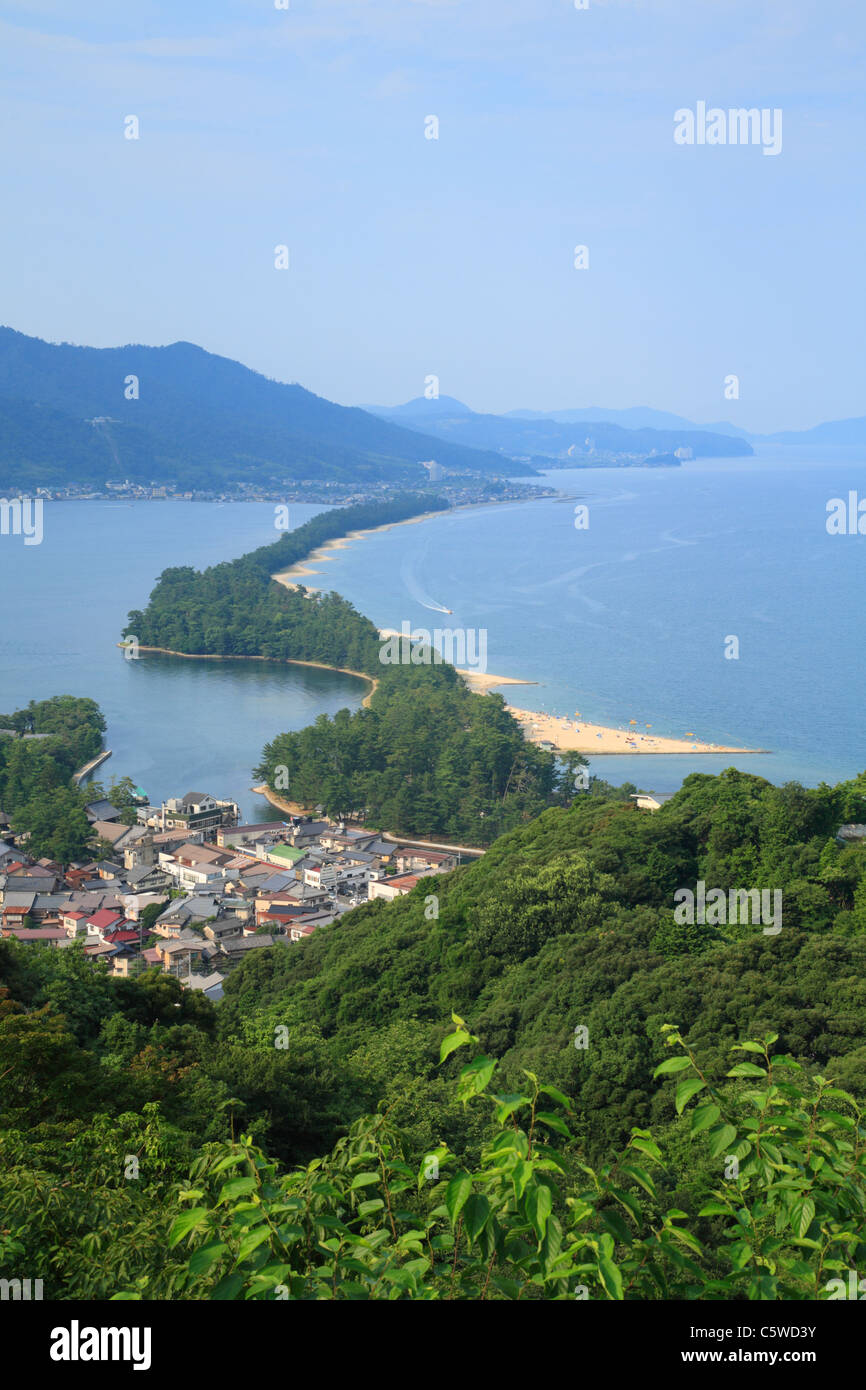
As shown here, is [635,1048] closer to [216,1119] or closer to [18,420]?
[216,1119]

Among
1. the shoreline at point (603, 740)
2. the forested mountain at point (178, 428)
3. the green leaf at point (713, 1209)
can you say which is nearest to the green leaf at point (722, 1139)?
the green leaf at point (713, 1209)

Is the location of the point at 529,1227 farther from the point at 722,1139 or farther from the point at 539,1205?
the point at 722,1139

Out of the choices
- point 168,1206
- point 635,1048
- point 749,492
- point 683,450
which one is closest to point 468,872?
point 635,1048

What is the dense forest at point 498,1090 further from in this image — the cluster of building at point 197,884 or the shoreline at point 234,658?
the shoreline at point 234,658

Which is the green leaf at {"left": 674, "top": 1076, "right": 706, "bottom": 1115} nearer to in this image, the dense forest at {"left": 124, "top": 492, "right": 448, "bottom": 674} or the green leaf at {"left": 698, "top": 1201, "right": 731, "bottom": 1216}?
the green leaf at {"left": 698, "top": 1201, "right": 731, "bottom": 1216}
